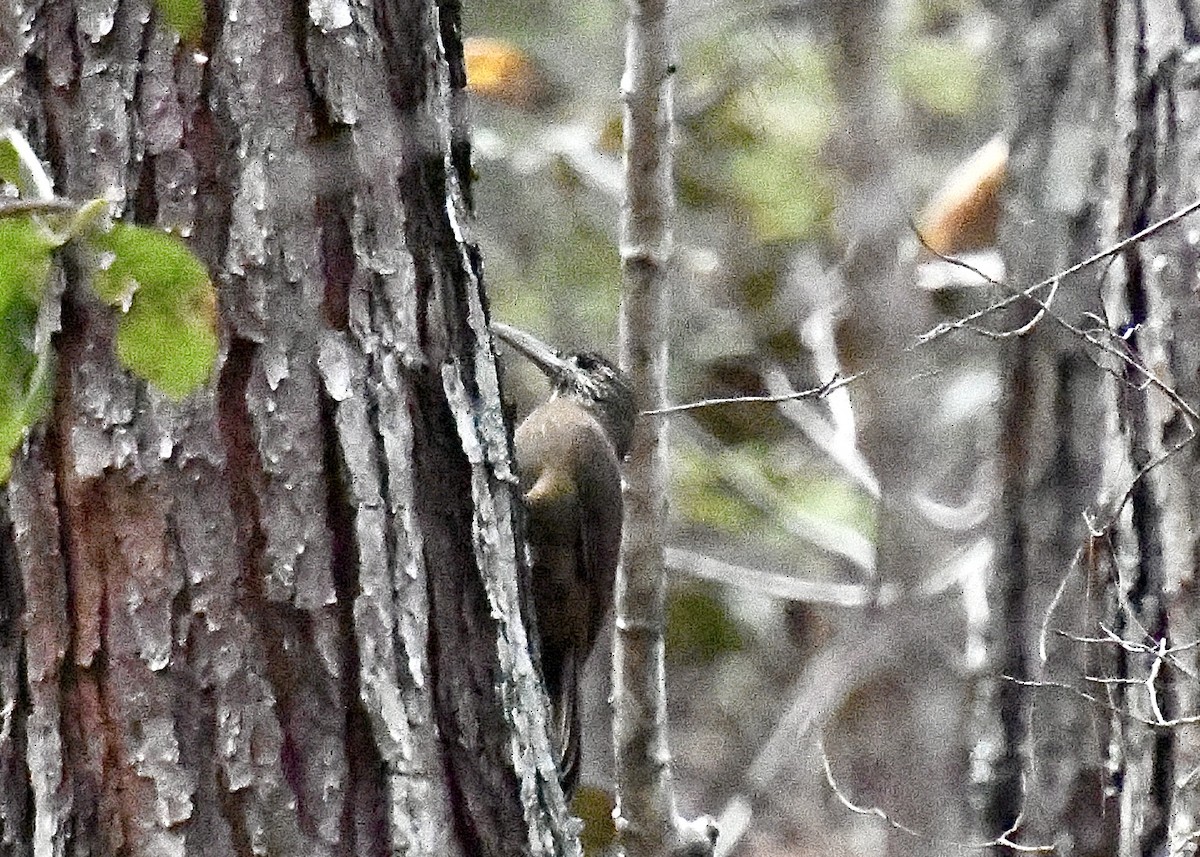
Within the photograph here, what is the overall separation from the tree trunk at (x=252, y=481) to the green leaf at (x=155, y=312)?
0.48m

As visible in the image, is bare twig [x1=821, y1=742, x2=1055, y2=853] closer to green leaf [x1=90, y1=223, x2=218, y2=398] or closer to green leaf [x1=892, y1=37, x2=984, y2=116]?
green leaf [x1=90, y1=223, x2=218, y2=398]

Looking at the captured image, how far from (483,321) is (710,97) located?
10.8 feet

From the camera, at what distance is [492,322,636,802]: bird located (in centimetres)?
278

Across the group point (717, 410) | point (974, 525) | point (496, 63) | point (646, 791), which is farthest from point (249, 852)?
point (717, 410)

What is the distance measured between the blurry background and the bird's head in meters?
1.11

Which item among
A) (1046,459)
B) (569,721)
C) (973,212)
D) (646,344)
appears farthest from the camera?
(973,212)

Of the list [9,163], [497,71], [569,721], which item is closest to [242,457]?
[9,163]

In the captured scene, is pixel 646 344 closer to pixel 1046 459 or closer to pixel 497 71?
pixel 1046 459

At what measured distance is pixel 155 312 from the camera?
43.3 inches

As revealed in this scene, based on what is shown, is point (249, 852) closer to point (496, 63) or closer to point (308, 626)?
point (308, 626)

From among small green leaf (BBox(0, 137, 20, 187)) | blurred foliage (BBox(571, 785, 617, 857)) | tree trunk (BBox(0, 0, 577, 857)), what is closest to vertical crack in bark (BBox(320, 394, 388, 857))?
tree trunk (BBox(0, 0, 577, 857))

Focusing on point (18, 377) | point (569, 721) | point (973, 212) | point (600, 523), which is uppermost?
point (973, 212)

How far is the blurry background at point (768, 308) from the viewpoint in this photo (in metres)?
4.99

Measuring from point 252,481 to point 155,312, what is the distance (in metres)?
0.62
